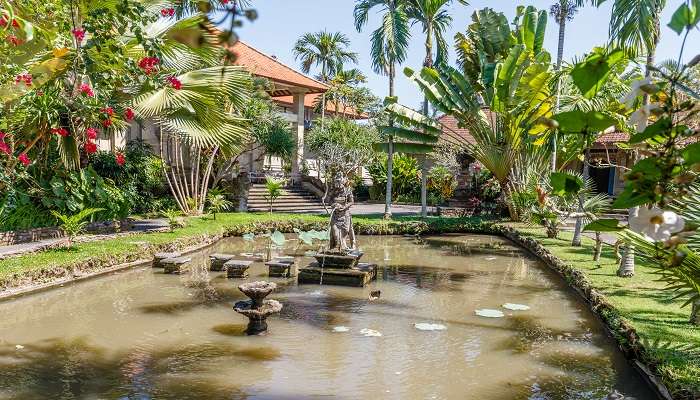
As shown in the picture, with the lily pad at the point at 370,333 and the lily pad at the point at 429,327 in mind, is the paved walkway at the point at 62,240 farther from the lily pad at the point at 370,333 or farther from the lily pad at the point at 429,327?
the lily pad at the point at 429,327

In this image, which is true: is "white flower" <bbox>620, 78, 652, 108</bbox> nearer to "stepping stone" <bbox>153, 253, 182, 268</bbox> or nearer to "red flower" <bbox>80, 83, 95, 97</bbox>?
"red flower" <bbox>80, 83, 95, 97</bbox>

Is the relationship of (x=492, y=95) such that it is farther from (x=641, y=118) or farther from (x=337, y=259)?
(x=641, y=118)

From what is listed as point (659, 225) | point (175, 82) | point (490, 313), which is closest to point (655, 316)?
point (490, 313)

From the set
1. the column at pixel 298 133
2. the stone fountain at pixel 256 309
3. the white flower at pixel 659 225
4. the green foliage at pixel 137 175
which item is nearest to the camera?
the white flower at pixel 659 225

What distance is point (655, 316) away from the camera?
6.95 m

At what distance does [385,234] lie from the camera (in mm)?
17562

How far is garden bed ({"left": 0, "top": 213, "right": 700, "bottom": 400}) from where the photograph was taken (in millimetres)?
5562

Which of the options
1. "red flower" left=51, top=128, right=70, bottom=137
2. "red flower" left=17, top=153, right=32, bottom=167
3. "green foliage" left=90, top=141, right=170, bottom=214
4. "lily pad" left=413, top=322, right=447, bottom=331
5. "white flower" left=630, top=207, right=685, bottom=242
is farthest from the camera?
"green foliage" left=90, top=141, right=170, bottom=214

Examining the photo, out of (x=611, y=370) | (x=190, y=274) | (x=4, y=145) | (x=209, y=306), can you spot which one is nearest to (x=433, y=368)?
(x=611, y=370)

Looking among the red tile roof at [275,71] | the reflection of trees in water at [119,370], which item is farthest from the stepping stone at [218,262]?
the red tile roof at [275,71]

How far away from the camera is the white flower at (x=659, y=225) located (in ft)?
4.04

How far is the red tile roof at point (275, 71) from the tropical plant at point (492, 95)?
7216mm

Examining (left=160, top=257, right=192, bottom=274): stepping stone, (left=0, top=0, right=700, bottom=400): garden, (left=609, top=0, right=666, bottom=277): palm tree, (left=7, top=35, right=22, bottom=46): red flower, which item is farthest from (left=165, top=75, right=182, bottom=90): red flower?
(left=609, top=0, right=666, bottom=277): palm tree

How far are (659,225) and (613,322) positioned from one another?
6468 mm
